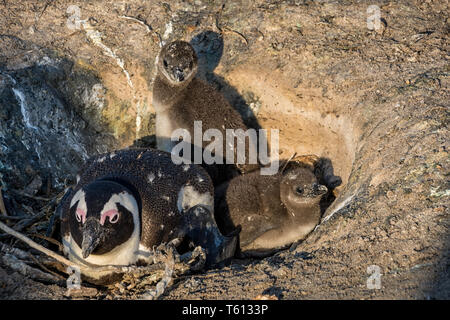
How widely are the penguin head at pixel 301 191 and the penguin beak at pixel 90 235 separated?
6.25 feet

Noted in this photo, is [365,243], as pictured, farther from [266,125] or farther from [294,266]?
[266,125]

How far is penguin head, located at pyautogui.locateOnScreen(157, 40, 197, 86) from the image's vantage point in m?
5.41

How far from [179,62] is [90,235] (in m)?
2.45

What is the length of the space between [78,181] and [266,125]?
243 cm

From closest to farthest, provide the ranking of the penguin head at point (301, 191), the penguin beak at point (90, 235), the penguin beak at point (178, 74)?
the penguin beak at point (90, 235) → the penguin head at point (301, 191) → the penguin beak at point (178, 74)

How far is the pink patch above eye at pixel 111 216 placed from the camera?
3.59m

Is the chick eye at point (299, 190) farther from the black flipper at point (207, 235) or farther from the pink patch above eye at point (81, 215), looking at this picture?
the pink patch above eye at point (81, 215)

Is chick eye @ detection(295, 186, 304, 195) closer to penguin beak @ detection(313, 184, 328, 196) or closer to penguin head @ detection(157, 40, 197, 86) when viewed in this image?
penguin beak @ detection(313, 184, 328, 196)

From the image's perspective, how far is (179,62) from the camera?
5.40 metres

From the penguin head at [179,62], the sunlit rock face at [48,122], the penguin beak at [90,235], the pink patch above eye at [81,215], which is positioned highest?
the penguin head at [179,62]

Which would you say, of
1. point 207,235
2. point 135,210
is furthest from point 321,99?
point 135,210

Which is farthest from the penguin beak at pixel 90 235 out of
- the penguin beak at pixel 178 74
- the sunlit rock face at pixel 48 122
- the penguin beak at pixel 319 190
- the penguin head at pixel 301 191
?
the penguin beak at pixel 178 74

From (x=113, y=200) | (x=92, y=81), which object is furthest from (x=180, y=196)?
(x=92, y=81)
